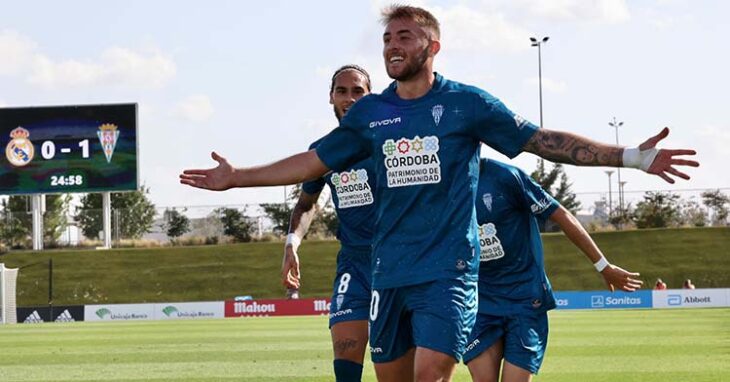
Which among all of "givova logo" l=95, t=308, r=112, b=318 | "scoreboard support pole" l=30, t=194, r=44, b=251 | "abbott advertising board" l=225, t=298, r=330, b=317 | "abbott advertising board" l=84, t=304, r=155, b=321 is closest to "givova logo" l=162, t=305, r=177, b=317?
"abbott advertising board" l=84, t=304, r=155, b=321

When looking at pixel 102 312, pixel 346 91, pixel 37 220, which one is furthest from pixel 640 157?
pixel 37 220

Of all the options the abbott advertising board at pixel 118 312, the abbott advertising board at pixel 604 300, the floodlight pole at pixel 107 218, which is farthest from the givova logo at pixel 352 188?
the floodlight pole at pixel 107 218

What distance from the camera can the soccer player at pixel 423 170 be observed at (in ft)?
19.6

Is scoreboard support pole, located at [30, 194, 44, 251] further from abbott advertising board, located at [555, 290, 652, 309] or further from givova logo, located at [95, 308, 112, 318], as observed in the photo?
abbott advertising board, located at [555, 290, 652, 309]

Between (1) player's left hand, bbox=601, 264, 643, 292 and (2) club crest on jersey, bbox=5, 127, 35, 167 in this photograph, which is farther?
(2) club crest on jersey, bbox=5, 127, 35, 167

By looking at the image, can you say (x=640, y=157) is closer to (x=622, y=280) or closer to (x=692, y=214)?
(x=622, y=280)

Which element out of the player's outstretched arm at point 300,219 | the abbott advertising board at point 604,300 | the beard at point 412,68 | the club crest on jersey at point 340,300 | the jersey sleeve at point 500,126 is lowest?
the abbott advertising board at point 604,300

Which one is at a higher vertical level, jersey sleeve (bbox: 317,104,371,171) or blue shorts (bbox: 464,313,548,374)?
jersey sleeve (bbox: 317,104,371,171)

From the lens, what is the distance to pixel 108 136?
51812 millimetres

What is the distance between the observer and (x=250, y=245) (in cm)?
6669

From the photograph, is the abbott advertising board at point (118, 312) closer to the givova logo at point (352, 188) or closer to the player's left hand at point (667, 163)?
the givova logo at point (352, 188)

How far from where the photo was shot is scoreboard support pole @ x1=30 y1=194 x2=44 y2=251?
5870cm

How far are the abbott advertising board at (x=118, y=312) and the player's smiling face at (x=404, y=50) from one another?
41.5 meters

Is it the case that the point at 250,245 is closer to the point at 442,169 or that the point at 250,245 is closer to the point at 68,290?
the point at 68,290
